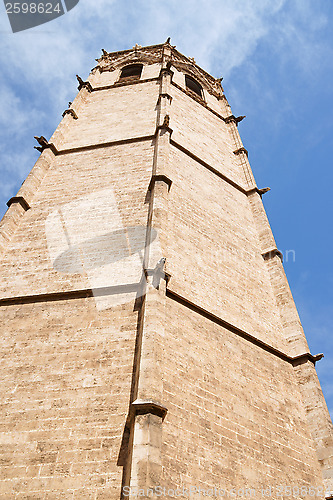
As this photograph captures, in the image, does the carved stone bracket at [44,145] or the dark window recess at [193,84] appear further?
the dark window recess at [193,84]

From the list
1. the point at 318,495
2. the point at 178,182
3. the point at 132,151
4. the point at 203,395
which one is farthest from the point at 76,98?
the point at 318,495

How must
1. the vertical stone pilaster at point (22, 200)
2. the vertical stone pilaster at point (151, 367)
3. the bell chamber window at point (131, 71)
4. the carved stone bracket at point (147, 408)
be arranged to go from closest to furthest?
1. the vertical stone pilaster at point (151, 367)
2. the carved stone bracket at point (147, 408)
3. the vertical stone pilaster at point (22, 200)
4. the bell chamber window at point (131, 71)

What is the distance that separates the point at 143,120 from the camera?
41.4 feet

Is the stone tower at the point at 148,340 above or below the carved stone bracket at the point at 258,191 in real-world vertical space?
below

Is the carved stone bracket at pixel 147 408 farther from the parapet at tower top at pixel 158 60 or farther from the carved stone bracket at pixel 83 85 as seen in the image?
the parapet at tower top at pixel 158 60

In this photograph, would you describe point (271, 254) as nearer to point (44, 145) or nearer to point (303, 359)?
point (303, 359)

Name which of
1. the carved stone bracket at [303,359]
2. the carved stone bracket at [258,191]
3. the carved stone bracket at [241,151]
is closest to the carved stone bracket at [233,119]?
the carved stone bracket at [241,151]

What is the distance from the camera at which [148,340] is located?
5.48 m

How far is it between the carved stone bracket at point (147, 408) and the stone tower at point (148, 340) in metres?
0.02

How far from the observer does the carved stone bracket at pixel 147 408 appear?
469 centimetres

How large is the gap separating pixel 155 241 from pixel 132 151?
4402 millimetres

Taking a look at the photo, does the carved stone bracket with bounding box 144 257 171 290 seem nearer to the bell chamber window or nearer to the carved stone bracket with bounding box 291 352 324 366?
the carved stone bracket with bounding box 291 352 324 366

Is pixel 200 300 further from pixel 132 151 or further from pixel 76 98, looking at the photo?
pixel 76 98

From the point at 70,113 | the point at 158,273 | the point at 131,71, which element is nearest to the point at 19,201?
the point at 158,273
